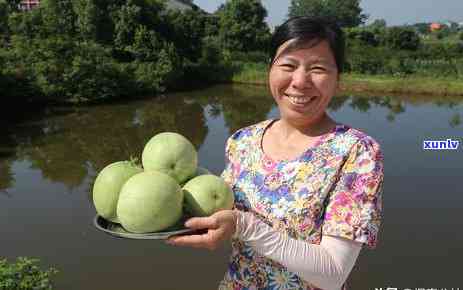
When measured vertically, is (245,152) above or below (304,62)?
below

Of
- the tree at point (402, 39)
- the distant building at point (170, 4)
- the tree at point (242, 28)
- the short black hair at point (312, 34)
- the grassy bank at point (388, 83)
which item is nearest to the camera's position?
the short black hair at point (312, 34)

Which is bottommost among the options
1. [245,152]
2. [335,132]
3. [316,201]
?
[316,201]

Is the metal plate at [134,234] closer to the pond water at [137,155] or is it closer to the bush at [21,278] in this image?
the bush at [21,278]

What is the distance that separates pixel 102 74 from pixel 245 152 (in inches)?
641

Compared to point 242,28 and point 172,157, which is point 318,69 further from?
point 242,28

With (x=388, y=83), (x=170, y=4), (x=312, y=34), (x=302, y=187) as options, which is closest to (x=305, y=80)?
(x=312, y=34)

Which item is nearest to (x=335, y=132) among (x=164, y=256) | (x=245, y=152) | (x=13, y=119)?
(x=245, y=152)

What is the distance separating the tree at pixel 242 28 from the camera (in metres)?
26.7

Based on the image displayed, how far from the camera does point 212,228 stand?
4.27 feet

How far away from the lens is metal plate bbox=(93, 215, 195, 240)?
Answer: 1312 millimetres

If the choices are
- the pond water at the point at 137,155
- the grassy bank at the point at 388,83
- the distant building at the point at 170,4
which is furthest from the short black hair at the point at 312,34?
the distant building at the point at 170,4

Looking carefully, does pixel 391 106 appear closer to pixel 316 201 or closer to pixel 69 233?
pixel 69 233

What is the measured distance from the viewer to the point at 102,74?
1692 centimetres

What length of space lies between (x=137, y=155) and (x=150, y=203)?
9.37 m
